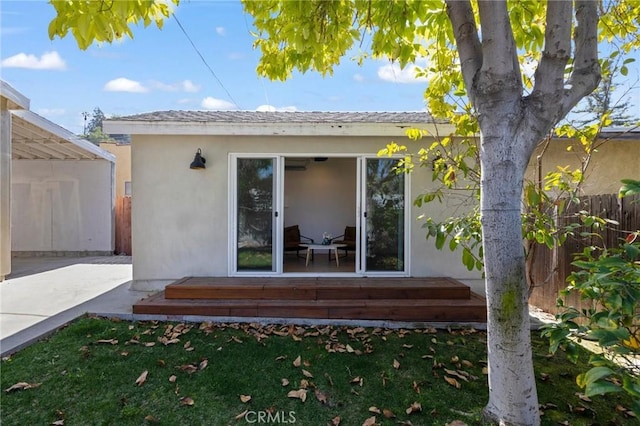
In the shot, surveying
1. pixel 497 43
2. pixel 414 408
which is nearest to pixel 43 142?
pixel 414 408

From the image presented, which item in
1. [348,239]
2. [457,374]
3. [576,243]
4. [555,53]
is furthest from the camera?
[348,239]

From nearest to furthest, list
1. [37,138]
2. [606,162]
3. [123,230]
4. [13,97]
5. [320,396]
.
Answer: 1. [320,396]
2. [606,162]
3. [13,97]
4. [37,138]
5. [123,230]

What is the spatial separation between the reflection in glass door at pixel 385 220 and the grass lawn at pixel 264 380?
1909 mm

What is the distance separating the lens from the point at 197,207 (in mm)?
6418

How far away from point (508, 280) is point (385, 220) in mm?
3916

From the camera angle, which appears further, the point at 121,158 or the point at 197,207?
the point at 121,158

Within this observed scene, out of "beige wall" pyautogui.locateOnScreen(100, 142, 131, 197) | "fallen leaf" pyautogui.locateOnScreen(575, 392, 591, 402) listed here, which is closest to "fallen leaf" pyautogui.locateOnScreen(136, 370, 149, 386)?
"fallen leaf" pyautogui.locateOnScreen(575, 392, 591, 402)

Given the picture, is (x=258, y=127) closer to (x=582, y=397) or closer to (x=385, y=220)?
(x=385, y=220)

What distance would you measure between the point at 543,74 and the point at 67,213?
13950 millimetres

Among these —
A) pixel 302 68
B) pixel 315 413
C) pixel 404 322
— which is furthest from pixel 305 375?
pixel 302 68

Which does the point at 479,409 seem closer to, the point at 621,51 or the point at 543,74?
the point at 543,74

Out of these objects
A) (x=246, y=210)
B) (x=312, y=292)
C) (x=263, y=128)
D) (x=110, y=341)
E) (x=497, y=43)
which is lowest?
(x=110, y=341)

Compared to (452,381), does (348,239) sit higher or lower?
higher

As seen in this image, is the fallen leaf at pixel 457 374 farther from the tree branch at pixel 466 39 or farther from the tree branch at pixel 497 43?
the tree branch at pixel 497 43
